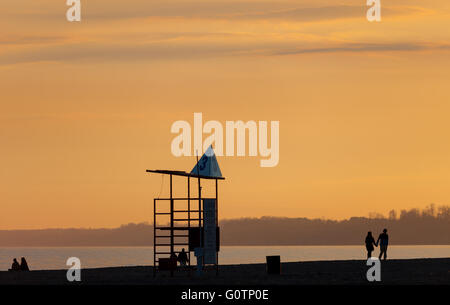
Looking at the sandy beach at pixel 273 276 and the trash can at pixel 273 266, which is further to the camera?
the trash can at pixel 273 266

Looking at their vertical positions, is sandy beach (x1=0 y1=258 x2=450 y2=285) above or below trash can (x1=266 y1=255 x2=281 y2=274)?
below

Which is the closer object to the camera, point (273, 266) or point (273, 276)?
point (273, 276)

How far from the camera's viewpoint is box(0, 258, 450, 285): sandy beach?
128 feet

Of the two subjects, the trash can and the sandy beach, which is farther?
the trash can

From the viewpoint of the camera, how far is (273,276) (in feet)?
145

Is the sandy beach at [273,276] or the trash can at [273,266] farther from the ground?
the trash can at [273,266]

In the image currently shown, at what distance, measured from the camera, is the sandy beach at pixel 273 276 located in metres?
39.1
